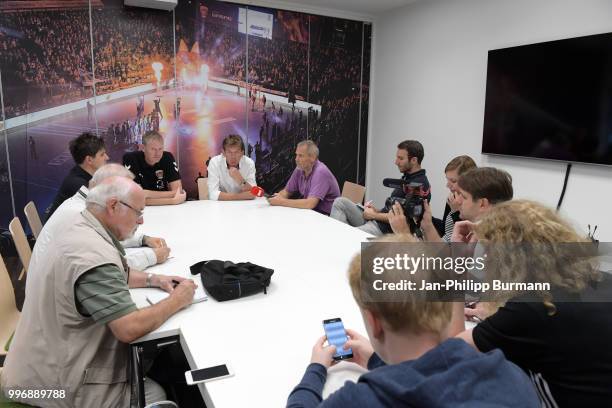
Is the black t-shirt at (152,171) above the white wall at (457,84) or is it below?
below

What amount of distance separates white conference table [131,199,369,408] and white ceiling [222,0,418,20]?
11.4ft

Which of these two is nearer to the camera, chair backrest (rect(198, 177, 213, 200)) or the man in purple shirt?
the man in purple shirt

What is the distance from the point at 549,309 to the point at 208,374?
35.9 inches

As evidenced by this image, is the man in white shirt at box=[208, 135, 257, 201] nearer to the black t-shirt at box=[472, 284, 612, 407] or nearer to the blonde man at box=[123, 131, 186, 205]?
the blonde man at box=[123, 131, 186, 205]

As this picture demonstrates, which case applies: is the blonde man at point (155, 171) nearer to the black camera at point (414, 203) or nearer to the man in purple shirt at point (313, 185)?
the man in purple shirt at point (313, 185)

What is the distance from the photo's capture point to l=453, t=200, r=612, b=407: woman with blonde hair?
3.22 ft

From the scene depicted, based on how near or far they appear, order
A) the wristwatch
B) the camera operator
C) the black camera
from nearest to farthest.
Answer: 1. the wristwatch
2. the black camera
3. the camera operator

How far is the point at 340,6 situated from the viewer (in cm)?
581

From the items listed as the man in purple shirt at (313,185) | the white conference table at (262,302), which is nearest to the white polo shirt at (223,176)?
the man in purple shirt at (313,185)

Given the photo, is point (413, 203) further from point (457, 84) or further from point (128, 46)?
point (128, 46)

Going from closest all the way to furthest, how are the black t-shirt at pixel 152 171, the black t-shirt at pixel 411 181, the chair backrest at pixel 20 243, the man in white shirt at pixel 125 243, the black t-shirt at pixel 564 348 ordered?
the black t-shirt at pixel 564 348, the man in white shirt at pixel 125 243, the chair backrest at pixel 20 243, the black t-shirt at pixel 411 181, the black t-shirt at pixel 152 171

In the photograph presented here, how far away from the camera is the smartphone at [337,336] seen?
128 centimetres

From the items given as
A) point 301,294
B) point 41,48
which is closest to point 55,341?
point 301,294

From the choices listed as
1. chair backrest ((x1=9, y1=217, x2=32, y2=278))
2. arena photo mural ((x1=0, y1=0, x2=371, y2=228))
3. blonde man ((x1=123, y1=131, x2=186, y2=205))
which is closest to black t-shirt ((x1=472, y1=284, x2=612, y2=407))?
chair backrest ((x1=9, y1=217, x2=32, y2=278))
